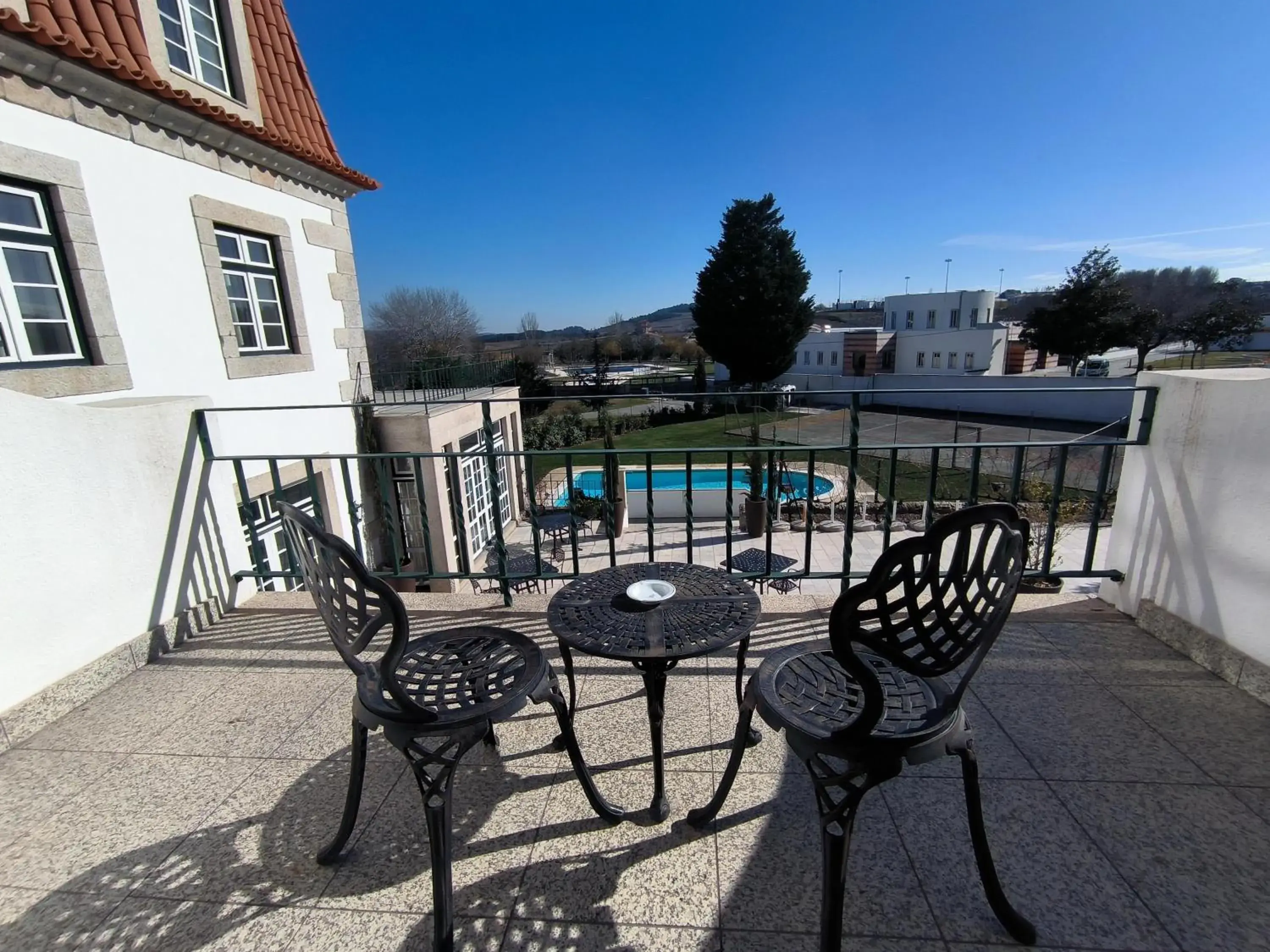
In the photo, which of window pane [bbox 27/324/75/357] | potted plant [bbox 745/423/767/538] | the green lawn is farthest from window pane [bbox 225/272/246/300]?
the green lawn

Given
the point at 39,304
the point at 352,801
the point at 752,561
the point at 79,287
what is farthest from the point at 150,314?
the point at 752,561

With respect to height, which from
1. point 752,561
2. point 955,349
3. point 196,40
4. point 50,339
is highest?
point 196,40

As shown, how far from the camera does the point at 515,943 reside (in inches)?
49.3

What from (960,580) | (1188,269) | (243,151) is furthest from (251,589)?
(1188,269)

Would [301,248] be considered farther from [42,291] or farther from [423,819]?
[423,819]

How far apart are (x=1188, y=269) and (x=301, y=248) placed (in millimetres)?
45116

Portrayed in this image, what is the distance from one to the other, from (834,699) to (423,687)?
3.36 ft

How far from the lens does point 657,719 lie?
1.53m

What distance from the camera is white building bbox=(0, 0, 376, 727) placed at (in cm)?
215

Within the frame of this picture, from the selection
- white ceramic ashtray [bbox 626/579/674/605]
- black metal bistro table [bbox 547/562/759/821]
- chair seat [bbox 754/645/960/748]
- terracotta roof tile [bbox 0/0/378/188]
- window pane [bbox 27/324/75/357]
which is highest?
terracotta roof tile [bbox 0/0/378/188]

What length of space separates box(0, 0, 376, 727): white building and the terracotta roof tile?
0.06ft

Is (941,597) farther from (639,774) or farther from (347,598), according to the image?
(347,598)

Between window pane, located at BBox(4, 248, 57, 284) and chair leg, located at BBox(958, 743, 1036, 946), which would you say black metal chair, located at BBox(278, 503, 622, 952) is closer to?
chair leg, located at BBox(958, 743, 1036, 946)

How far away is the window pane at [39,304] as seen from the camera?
3.96 metres
